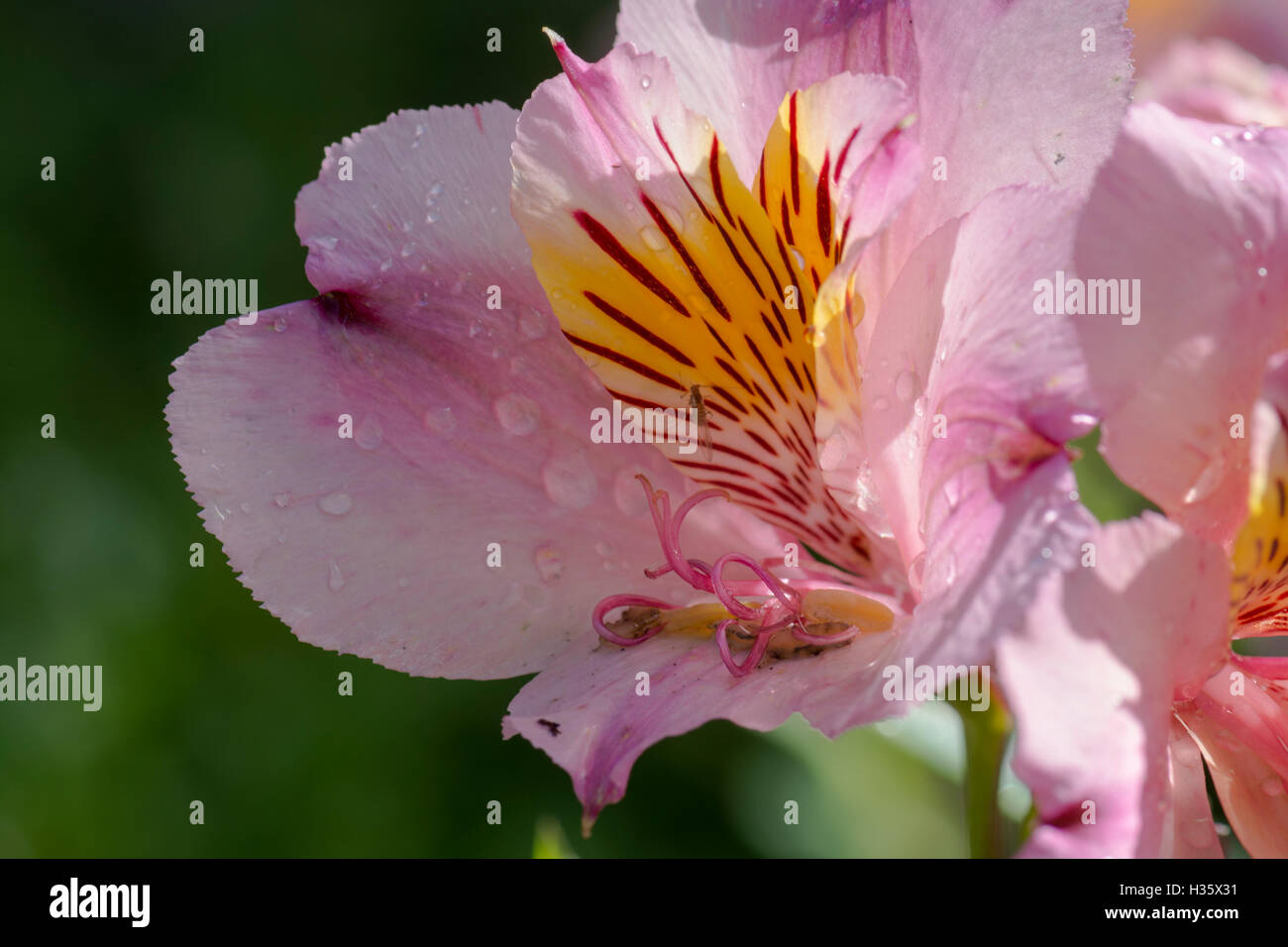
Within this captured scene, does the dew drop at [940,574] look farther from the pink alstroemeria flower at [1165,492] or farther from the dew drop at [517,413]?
the dew drop at [517,413]

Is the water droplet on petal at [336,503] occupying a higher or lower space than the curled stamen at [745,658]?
higher

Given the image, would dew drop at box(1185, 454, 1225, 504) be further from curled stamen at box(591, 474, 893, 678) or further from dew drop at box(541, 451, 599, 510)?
dew drop at box(541, 451, 599, 510)

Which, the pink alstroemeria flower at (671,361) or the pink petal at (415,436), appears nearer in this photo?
the pink alstroemeria flower at (671,361)

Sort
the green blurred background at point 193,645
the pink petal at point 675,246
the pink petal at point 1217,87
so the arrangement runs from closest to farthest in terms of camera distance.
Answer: the pink petal at point 675,246 < the pink petal at point 1217,87 < the green blurred background at point 193,645

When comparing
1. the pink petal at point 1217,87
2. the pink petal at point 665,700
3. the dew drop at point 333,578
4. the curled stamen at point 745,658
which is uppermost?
the pink petal at point 1217,87

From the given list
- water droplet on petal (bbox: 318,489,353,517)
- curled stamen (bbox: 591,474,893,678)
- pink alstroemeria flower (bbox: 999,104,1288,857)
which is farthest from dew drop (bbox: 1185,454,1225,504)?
water droplet on petal (bbox: 318,489,353,517)

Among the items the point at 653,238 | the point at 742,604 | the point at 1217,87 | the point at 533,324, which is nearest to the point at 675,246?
the point at 653,238

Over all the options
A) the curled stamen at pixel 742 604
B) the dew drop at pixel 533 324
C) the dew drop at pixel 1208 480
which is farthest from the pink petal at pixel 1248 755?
the dew drop at pixel 533 324
